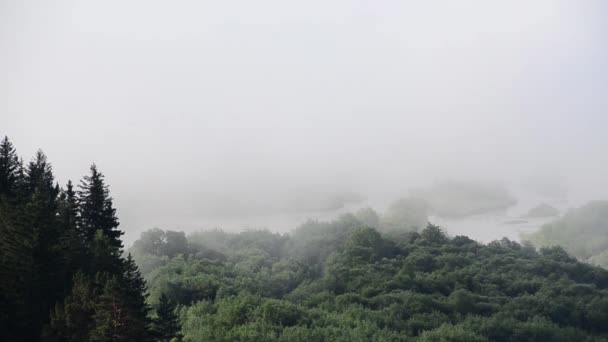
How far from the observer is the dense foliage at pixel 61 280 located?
33.8m

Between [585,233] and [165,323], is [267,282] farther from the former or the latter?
[585,233]

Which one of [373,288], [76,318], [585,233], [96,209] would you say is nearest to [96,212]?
[96,209]

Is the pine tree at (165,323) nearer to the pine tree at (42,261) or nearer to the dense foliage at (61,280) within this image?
the dense foliage at (61,280)

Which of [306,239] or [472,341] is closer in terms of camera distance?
[472,341]

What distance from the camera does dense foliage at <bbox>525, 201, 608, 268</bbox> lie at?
459ft

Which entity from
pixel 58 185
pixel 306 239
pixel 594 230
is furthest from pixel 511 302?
pixel 594 230

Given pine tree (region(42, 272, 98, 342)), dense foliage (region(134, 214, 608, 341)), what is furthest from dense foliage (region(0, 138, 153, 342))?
dense foliage (region(134, 214, 608, 341))

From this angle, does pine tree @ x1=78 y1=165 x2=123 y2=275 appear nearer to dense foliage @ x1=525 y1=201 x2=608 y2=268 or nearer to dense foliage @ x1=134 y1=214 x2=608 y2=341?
dense foliage @ x1=134 y1=214 x2=608 y2=341

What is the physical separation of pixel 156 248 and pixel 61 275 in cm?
7278

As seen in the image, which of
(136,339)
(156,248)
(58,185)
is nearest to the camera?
(136,339)

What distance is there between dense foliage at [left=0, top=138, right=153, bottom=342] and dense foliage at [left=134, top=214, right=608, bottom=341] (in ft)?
61.7

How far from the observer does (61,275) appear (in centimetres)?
4075

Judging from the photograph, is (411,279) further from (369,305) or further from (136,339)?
(136,339)

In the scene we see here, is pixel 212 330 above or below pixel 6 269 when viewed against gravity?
below
